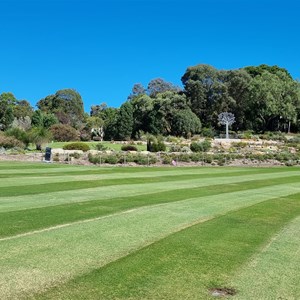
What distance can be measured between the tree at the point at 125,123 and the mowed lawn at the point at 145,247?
66222 mm

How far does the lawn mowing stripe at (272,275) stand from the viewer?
5.03m

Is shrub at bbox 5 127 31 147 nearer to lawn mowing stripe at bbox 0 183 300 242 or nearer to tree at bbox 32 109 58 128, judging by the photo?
lawn mowing stripe at bbox 0 183 300 242

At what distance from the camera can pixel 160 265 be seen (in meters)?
5.98

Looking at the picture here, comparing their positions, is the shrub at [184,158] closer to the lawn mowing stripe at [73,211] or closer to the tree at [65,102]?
the lawn mowing stripe at [73,211]

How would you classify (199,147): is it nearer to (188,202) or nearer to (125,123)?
(125,123)

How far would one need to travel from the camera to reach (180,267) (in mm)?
5930

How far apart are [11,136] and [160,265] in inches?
1679

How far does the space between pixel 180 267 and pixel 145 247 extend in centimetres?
118

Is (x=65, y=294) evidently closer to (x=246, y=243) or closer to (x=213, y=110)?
(x=246, y=243)

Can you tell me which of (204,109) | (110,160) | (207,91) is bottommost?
(110,160)

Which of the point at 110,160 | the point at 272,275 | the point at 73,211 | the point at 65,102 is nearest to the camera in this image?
the point at 272,275

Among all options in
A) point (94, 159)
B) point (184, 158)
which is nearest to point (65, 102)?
point (184, 158)

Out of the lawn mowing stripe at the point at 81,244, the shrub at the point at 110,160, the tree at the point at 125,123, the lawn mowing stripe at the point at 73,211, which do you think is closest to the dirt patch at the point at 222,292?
the lawn mowing stripe at the point at 81,244

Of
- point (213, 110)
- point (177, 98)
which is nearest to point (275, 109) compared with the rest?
point (213, 110)
